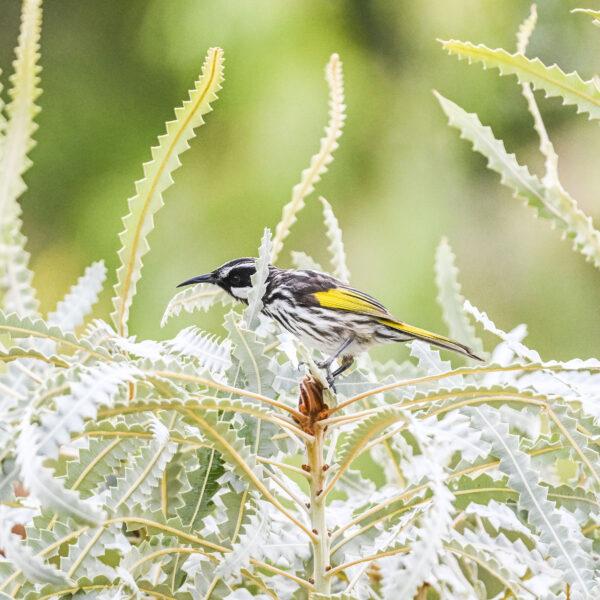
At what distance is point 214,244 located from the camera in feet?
9.25

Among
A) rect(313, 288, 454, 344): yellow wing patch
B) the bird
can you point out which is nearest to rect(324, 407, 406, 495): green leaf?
the bird

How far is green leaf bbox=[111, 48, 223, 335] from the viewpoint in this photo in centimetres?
98

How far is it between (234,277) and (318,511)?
2.46ft

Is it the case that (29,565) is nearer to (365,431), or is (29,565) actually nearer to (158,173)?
(365,431)

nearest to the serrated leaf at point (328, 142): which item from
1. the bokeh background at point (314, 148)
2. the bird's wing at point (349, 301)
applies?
the bird's wing at point (349, 301)

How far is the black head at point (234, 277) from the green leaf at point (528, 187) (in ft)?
1.43

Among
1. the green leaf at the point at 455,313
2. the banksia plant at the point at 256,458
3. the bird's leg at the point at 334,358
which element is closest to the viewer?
the banksia plant at the point at 256,458

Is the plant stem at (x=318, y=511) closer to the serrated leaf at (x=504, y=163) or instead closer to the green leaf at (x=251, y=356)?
the green leaf at (x=251, y=356)

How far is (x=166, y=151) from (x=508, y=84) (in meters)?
2.50

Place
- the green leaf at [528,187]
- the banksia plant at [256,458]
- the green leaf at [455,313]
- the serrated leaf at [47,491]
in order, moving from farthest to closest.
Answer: the green leaf at [455,313] → the green leaf at [528,187] → the banksia plant at [256,458] → the serrated leaf at [47,491]

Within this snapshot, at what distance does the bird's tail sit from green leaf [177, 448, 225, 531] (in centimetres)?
60

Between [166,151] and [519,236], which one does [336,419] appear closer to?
[166,151]

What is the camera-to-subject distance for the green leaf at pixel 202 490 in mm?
916

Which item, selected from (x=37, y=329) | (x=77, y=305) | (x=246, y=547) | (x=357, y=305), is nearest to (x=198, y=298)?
(x=77, y=305)
